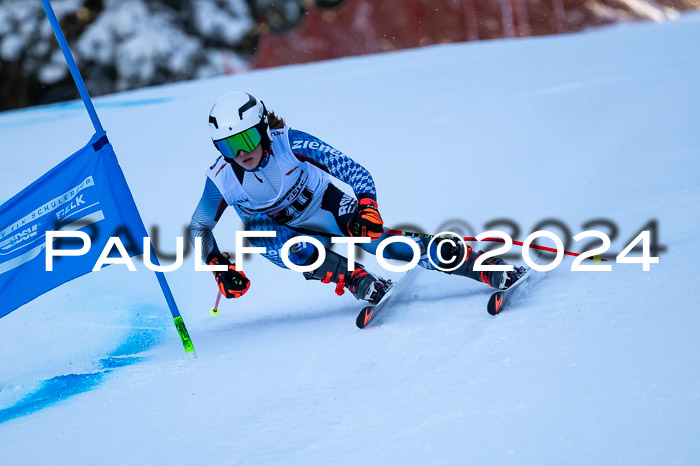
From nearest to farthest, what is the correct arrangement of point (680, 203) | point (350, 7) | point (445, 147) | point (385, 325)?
point (385, 325)
point (680, 203)
point (445, 147)
point (350, 7)

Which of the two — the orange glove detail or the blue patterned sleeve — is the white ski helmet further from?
the orange glove detail

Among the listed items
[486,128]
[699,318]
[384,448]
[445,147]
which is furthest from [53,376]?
[486,128]

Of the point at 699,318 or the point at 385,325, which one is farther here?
the point at 385,325

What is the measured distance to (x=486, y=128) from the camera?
7.17m

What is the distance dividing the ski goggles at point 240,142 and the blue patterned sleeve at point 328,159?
25 cm

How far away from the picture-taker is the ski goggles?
317 cm

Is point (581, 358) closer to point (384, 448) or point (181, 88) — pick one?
point (384, 448)

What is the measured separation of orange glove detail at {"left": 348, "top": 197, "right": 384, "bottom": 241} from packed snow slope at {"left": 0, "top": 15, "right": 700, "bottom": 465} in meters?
0.39

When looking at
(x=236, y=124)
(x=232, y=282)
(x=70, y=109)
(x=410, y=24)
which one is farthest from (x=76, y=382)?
(x=410, y=24)

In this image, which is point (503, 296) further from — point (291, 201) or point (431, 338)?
point (291, 201)

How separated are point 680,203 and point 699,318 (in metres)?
1.74

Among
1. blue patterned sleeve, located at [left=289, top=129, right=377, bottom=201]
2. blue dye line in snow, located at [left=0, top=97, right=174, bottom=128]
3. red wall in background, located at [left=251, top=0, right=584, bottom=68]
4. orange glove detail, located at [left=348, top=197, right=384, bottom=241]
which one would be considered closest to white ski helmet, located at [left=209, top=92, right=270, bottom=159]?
blue patterned sleeve, located at [left=289, top=129, right=377, bottom=201]

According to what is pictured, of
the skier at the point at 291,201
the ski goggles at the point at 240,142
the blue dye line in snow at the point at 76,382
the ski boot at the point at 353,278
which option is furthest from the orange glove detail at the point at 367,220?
the blue dye line in snow at the point at 76,382

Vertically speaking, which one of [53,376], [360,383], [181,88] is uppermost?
[181,88]
